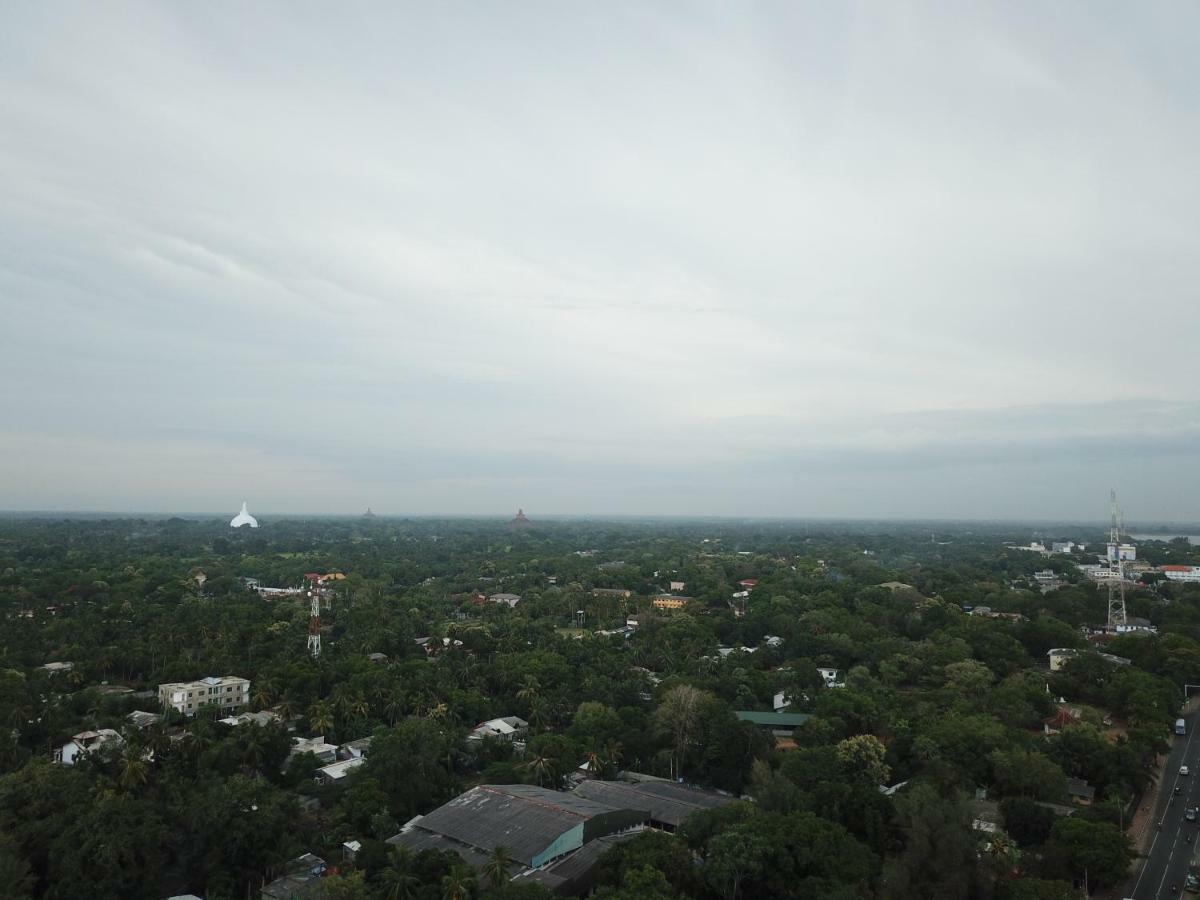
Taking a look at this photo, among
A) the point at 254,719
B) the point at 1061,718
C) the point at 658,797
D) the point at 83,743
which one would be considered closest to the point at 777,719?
the point at 658,797

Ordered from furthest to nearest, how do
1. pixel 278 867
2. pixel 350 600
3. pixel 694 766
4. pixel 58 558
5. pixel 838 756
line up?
pixel 58 558 → pixel 350 600 → pixel 694 766 → pixel 838 756 → pixel 278 867

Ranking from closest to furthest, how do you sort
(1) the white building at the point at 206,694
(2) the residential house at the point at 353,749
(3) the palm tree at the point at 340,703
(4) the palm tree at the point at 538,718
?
(2) the residential house at the point at 353,749
(4) the palm tree at the point at 538,718
(3) the palm tree at the point at 340,703
(1) the white building at the point at 206,694

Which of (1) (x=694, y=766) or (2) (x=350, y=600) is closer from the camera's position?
(1) (x=694, y=766)

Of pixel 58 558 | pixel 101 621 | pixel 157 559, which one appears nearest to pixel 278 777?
pixel 101 621

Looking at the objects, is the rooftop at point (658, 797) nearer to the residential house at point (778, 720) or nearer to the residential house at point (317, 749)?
the residential house at point (778, 720)

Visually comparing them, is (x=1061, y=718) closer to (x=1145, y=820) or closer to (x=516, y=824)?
(x=1145, y=820)

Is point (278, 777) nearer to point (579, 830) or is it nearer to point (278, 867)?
point (278, 867)

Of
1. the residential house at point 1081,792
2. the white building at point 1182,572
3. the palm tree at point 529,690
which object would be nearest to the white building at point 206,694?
the palm tree at point 529,690
